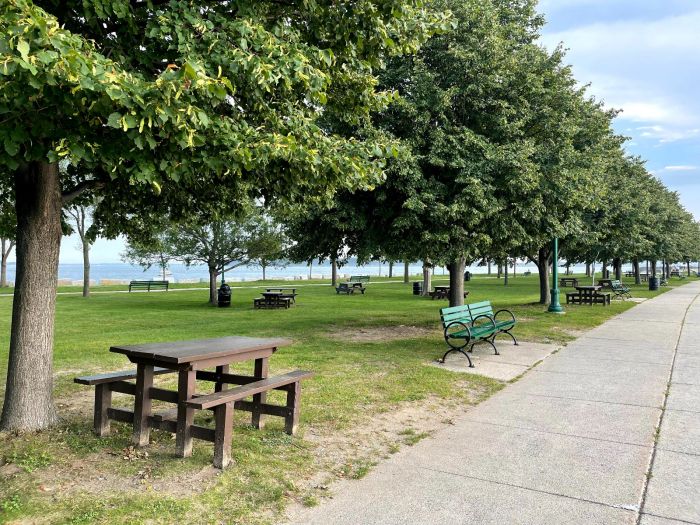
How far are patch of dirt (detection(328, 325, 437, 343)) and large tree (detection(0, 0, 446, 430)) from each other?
6305 millimetres

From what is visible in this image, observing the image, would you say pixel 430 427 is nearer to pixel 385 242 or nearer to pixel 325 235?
pixel 385 242

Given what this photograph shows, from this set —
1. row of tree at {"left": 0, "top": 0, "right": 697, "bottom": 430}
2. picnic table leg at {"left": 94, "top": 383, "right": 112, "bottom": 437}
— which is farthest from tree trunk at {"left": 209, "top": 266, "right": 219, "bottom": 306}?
picnic table leg at {"left": 94, "top": 383, "right": 112, "bottom": 437}

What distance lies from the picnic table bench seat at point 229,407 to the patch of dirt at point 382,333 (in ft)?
21.6

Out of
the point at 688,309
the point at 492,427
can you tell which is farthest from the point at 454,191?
the point at 688,309

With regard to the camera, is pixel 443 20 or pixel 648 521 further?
pixel 443 20

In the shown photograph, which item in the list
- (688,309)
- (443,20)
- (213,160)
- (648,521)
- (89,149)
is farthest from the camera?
(688,309)

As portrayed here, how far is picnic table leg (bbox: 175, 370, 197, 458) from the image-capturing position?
4.34 m

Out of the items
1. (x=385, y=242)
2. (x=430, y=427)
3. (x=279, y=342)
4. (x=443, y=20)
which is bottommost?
(x=430, y=427)

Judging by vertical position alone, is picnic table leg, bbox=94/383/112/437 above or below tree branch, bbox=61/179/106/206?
below

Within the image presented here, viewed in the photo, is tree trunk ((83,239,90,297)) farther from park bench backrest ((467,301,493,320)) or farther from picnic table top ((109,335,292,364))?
picnic table top ((109,335,292,364))

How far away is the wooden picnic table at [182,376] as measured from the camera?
4348mm

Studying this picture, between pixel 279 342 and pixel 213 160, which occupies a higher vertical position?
pixel 213 160

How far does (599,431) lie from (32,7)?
5.68 metres

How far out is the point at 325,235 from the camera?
13.0 m
